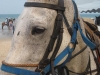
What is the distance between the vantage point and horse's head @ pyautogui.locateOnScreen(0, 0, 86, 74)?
7.47 ft

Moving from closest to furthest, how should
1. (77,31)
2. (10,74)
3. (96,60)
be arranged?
1. (10,74)
2. (77,31)
3. (96,60)

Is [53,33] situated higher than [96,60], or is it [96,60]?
[53,33]

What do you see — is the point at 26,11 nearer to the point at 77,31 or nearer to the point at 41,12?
the point at 41,12

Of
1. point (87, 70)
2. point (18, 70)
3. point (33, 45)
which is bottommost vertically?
point (87, 70)

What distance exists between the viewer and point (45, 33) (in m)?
2.38

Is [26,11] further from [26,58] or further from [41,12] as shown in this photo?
[26,58]

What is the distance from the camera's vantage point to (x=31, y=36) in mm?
2332

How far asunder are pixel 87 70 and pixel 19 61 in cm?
99

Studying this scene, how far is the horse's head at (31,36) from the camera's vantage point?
2277 mm

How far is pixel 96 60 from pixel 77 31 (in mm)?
524

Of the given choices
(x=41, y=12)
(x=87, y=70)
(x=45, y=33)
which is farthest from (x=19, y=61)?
(x=87, y=70)

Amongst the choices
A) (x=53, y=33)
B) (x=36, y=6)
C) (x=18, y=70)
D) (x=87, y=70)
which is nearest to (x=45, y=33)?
(x=53, y=33)

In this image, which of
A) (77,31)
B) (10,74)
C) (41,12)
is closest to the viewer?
(10,74)

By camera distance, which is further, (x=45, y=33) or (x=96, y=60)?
(x=96, y=60)
